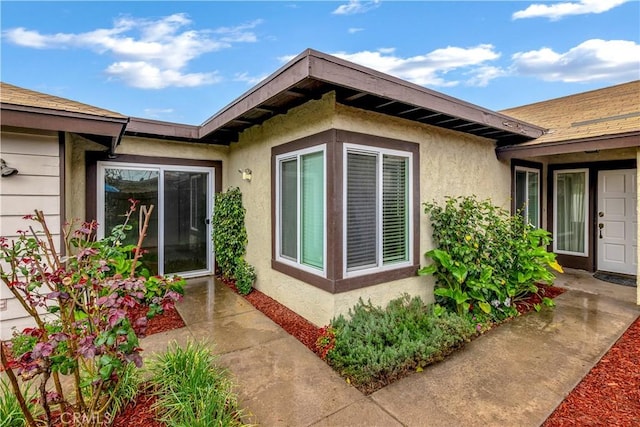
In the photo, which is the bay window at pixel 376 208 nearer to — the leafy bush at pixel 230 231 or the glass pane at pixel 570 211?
the leafy bush at pixel 230 231

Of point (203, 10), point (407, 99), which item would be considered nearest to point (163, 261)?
point (407, 99)

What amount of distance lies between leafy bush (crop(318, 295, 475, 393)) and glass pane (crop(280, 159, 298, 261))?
147cm

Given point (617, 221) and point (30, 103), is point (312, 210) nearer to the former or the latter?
point (30, 103)

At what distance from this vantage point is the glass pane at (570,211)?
7367mm

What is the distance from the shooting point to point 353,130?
13.3ft

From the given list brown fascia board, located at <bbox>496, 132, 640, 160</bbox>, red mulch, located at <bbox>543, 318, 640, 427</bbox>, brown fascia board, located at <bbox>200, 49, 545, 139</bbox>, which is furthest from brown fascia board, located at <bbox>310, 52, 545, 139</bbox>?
red mulch, located at <bbox>543, 318, 640, 427</bbox>

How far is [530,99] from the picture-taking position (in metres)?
9.79

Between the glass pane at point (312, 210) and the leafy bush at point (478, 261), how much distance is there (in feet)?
5.50

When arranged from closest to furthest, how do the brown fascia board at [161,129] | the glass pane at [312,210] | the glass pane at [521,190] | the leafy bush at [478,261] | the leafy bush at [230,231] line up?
the glass pane at [312,210] → the leafy bush at [478,261] → the brown fascia board at [161,129] → the leafy bush at [230,231] → the glass pane at [521,190]

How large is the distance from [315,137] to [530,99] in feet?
30.3

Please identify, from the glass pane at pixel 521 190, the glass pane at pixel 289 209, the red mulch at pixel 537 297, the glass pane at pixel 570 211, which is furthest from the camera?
the glass pane at pixel 570 211

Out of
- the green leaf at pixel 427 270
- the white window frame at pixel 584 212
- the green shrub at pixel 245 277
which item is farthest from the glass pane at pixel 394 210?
the white window frame at pixel 584 212

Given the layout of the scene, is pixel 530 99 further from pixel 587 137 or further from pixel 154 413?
pixel 154 413

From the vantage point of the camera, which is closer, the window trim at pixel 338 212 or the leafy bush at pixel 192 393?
the leafy bush at pixel 192 393
